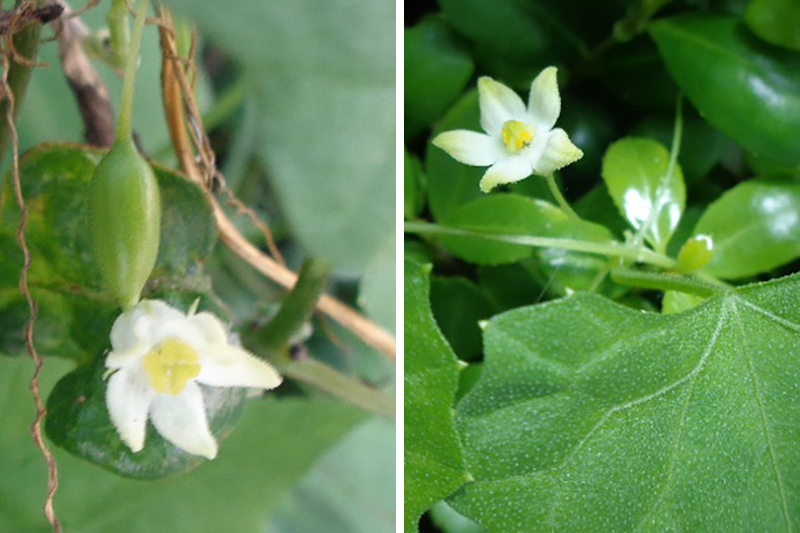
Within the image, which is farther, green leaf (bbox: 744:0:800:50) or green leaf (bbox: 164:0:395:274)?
green leaf (bbox: 744:0:800:50)

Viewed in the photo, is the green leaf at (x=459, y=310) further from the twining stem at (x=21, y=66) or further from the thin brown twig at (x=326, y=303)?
the twining stem at (x=21, y=66)

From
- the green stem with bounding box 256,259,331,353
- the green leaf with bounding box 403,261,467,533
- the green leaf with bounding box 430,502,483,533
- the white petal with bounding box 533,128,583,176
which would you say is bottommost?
the green leaf with bounding box 430,502,483,533

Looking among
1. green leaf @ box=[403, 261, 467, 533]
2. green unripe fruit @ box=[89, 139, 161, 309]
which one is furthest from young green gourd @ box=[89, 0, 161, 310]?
green leaf @ box=[403, 261, 467, 533]

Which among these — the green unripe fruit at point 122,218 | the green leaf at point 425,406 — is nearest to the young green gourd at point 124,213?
the green unripe fruit at point 122,218

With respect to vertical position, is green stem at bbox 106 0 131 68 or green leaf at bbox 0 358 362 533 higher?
green stem at bbox 106 0 131 68

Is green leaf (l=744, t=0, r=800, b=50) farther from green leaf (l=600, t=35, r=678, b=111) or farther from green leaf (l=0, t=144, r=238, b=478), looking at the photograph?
green leaf (l=0, t=144, r=238, b=478)

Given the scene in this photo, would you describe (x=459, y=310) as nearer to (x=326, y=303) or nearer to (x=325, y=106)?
(x=326, y=303)
